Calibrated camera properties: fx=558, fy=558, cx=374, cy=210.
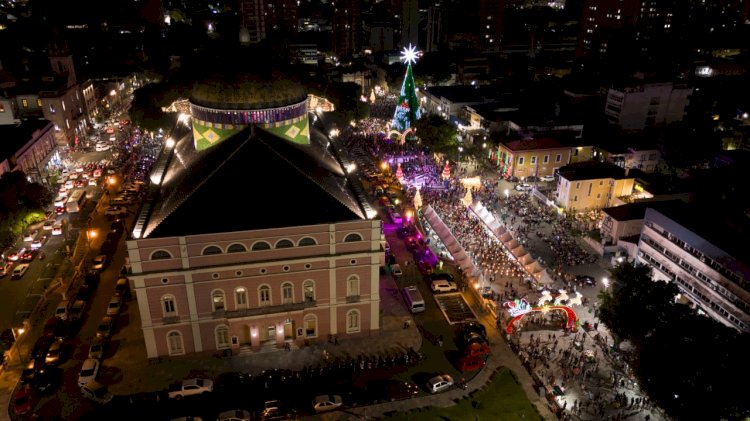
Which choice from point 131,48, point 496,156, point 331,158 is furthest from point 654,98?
point 131,48

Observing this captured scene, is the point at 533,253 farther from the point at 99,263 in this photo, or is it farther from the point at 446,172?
the point at 99,263

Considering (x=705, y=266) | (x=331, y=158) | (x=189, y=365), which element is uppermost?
(x=331, y=158)

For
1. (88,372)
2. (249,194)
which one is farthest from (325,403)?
(88,372)

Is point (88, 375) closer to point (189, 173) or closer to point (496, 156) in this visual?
point (189, 173)

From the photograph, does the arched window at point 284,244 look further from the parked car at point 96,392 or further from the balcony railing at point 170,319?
the parked car at point 96,392

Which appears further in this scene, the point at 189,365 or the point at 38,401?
the point at 189,365

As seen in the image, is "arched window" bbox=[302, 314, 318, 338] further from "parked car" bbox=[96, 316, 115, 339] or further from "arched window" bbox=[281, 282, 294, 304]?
"parked car" bbox=[96, 316, 115, 339]
